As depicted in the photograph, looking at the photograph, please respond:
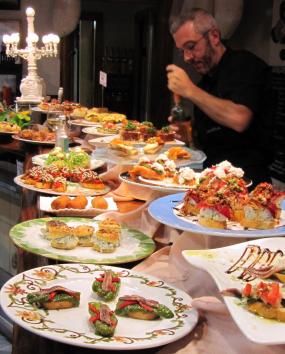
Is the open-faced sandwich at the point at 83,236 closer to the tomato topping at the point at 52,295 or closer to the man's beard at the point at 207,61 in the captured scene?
the tomato topping at the point at 52,295

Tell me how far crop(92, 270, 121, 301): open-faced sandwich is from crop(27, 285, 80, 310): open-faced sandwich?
51 mm

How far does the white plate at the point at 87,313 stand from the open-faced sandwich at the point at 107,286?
0.02 metres

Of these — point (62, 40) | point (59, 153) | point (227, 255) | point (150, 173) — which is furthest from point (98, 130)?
point (62, 40)

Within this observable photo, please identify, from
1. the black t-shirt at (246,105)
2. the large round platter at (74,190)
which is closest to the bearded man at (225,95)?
the black t-shirt at (246,105)

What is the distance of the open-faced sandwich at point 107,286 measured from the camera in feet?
3.86

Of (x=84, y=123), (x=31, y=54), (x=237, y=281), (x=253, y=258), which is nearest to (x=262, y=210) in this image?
(x=253, y=258)

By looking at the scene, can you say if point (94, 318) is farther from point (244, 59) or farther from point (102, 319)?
point (244, 59)

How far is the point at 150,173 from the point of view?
198 cm

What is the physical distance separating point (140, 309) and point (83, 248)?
42 centimetres

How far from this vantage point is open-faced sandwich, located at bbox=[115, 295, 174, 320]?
3.64 ft

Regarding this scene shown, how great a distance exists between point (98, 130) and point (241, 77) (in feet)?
3.52

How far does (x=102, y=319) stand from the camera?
1.05m

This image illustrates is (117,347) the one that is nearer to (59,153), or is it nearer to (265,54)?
(59,153)

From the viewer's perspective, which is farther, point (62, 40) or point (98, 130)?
point (62, 40)
